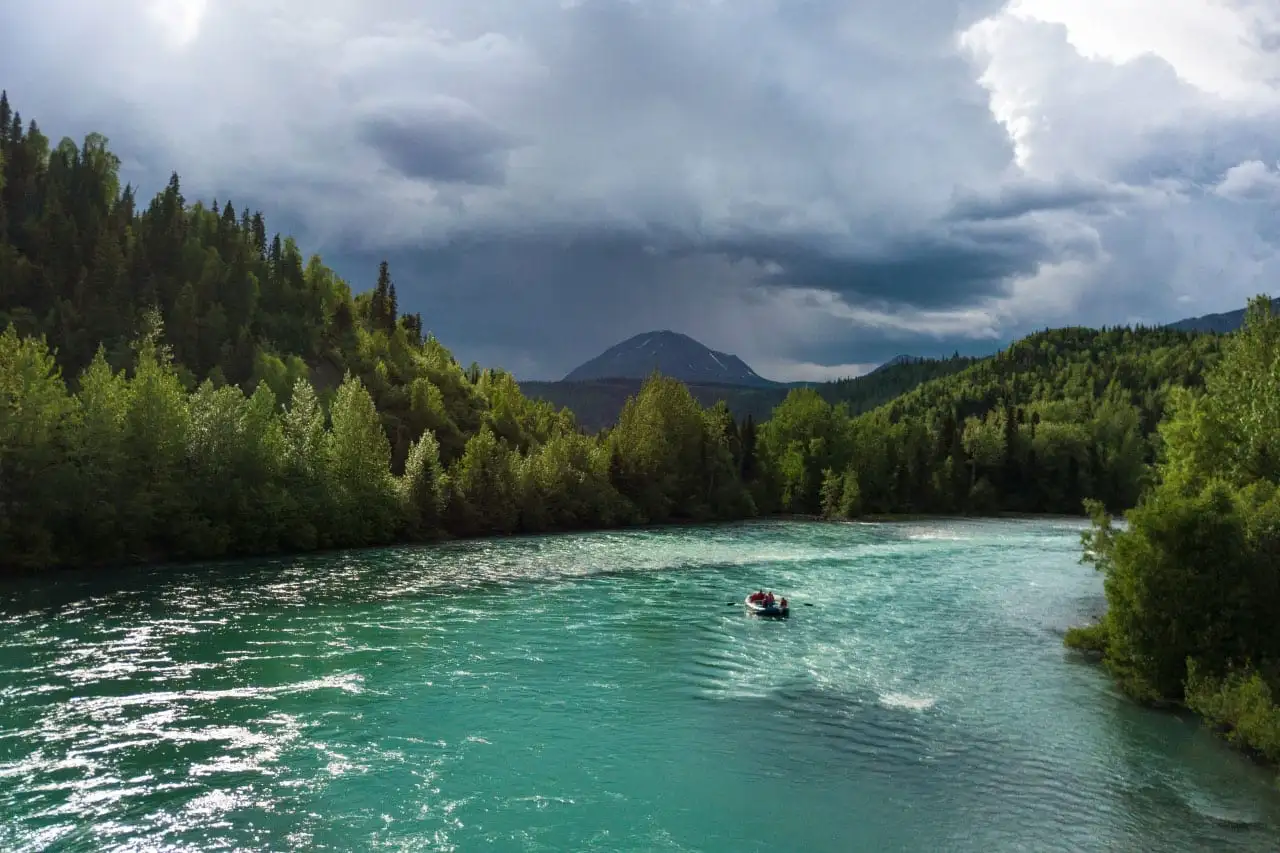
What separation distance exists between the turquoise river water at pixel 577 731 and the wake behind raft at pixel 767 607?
1431 mm

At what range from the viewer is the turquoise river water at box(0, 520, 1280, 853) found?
71.4ft

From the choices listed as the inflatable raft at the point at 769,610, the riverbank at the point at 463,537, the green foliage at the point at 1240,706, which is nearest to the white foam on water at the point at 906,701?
the green foliage at the point at 1240,706

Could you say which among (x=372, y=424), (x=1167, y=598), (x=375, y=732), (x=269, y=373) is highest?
(x=269, y=373)

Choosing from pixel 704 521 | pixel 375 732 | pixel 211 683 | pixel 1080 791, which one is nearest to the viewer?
pixel 1080 791

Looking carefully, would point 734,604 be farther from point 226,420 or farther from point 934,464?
point 934,464

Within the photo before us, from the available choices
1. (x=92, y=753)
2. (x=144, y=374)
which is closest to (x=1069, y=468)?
(x=144, y=374)

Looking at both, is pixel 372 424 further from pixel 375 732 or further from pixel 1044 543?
pixel 1044 543

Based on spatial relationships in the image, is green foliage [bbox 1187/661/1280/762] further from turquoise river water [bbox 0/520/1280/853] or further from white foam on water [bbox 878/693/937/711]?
white foam on water [bbox 878/693/937/711]

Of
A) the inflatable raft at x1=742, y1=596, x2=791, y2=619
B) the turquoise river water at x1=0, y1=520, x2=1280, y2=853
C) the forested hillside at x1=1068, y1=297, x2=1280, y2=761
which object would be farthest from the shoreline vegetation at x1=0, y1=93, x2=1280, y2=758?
the inflatable raft at x1=742, y1=596, x2=791, y2=619

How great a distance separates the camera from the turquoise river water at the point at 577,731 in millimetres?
21750

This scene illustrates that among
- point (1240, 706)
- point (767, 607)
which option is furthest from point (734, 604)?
point (1240, 706)

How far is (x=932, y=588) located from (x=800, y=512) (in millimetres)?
86482

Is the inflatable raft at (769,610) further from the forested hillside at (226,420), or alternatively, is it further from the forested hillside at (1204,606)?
the forested hillside at (226,420)

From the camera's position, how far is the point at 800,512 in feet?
490
